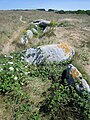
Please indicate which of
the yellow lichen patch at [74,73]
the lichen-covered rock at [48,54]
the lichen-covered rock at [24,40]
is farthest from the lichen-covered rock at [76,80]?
the lichen-covered rock at [24,40]

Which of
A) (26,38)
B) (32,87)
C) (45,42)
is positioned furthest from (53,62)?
(26,38)

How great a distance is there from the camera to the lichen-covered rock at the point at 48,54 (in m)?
7.42

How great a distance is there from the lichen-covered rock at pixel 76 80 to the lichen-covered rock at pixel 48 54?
1595 millimetres

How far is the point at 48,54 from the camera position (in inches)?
296

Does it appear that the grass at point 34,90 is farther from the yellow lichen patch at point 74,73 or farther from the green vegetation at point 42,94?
the yellow lichen patch at point 74,73

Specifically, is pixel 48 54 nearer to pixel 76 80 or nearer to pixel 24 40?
pixel 76 80

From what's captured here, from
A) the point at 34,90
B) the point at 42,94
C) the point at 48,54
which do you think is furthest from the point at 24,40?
the point at 42,94

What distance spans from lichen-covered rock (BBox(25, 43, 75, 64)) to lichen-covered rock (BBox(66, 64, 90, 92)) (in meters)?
1.59

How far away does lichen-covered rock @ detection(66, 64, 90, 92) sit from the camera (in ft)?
17.1

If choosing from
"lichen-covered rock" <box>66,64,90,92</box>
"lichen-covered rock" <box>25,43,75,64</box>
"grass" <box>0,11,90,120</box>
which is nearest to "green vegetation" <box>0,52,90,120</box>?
"grass" <box>0,11,90,120</box>

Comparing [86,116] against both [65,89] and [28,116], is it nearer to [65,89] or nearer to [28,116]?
[65,89]

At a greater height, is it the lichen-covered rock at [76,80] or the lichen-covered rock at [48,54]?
the lichen-covered rock at [48,54]

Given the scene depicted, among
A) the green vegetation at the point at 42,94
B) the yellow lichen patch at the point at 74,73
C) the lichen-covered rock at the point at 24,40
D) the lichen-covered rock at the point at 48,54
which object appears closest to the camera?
the green vegetation at the point at 42,94

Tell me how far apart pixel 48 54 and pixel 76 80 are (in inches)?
91.0
